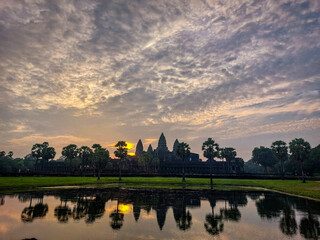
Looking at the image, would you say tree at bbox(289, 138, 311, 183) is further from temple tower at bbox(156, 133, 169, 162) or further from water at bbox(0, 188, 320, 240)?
temple tower at bbox(156, 133, 169, 162)

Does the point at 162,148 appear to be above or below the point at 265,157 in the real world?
above

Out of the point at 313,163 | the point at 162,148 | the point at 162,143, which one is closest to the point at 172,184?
the point at 313,163

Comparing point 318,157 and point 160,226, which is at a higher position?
point 318,157

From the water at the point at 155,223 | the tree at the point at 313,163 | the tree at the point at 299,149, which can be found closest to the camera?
the water at the point at 155,223

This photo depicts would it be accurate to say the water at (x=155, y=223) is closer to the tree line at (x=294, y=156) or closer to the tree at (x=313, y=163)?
the tree line at (x=294, y=156)

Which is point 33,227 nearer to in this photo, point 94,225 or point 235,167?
point 94,225

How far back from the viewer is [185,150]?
72.8m

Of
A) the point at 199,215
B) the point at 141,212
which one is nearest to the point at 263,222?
the point at 199,215

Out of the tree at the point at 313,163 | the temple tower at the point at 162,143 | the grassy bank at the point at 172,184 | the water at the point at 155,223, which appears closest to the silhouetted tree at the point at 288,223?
the water at the point at 155,223

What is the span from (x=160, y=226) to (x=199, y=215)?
171 inches

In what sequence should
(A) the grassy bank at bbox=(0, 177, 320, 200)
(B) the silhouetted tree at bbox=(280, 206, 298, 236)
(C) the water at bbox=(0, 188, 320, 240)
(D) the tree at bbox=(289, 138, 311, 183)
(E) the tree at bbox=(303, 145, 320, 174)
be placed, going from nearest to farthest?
(C) the water at bbox=(0, 188, 320, 240)
(B) the silhouetted tree at bbox=(280, 206, 298, 236)
(A) the grassy bank at bbox=(0, 177, 320, 200)
(D) the tree at bbox=(289, 138, 311, 183)
(E) the tree at bbox=(303, 145, 320, 174)

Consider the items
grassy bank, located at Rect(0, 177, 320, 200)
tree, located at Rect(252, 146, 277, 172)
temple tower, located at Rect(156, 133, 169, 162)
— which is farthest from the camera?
temple tower, located at Rect(156, 133, 169, 162)

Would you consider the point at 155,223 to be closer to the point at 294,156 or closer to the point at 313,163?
the point at 294,156

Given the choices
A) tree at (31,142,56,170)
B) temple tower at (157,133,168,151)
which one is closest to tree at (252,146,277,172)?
temple tower at (157,133,168,151)
